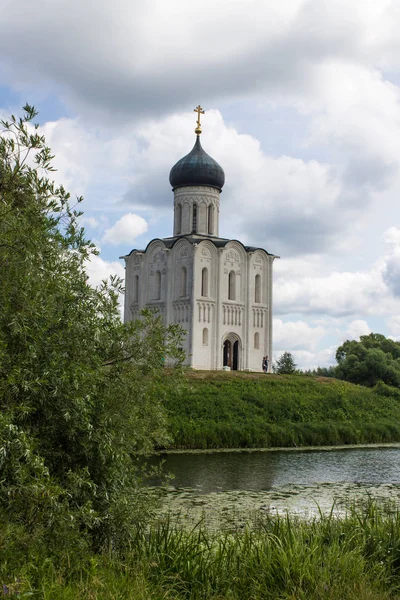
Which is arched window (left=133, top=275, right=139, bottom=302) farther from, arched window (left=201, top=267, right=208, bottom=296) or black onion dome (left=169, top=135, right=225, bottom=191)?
black onion dome (left=169, top=135, right=225, bottom=191)

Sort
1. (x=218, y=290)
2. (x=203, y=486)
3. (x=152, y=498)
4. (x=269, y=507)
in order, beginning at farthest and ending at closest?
(x=218, y=290) < (x=203, y=486) < (x=269, y=507) < (x=152, y=498)

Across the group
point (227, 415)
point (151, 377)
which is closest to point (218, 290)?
point (227, 415)

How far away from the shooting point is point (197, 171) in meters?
36.6

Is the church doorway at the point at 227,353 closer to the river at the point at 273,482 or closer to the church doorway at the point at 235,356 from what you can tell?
the church doorway at the point at 235,356

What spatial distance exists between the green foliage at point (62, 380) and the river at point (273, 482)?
4.43ft

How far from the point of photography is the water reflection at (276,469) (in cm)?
1348

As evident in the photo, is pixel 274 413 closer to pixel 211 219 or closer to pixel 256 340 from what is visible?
pixel 256 340

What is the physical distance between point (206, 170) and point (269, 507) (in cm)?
2758

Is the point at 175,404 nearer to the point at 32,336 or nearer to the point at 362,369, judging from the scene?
the point at 32,336

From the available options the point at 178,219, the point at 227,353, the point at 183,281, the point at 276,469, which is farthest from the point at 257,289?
the point at 276,469

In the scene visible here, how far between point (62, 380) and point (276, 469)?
10576mm

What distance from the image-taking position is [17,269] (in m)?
6.10

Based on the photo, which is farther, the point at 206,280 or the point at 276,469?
the point at 206,280

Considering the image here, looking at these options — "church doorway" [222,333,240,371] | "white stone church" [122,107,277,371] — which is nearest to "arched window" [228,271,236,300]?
"white stone church" [122,107,277,371]
